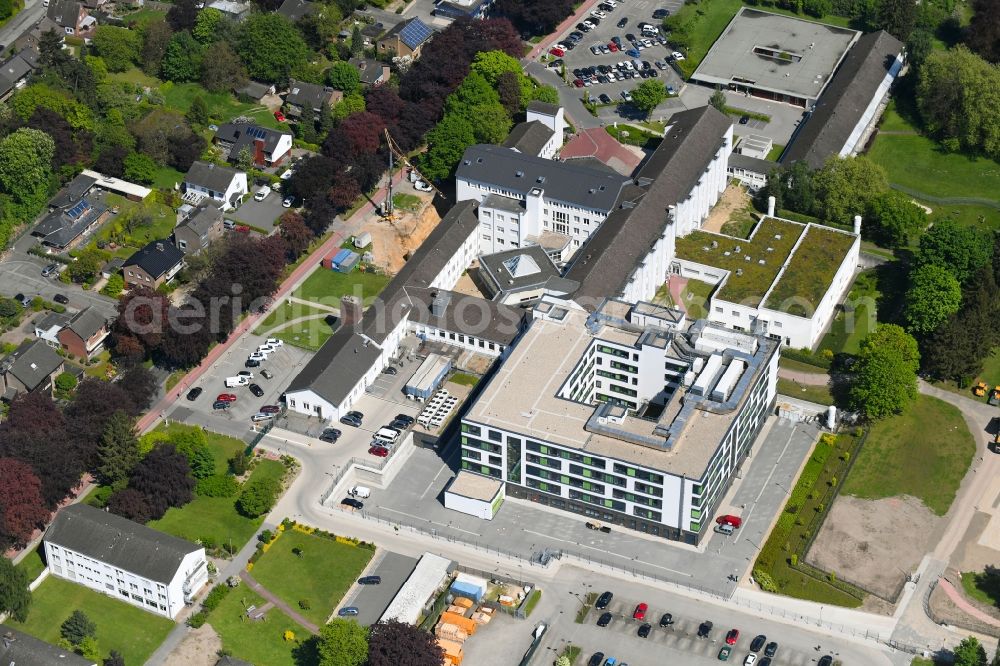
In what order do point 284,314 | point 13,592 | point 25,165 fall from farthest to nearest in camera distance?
point 25,165, point 284,314, point 13,592

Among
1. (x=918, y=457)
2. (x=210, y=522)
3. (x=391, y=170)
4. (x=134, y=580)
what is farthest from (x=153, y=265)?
(x=918, y=457)

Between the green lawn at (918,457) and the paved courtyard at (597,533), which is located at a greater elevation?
the green lawn at (918,457)

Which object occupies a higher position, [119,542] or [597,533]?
[597,533]

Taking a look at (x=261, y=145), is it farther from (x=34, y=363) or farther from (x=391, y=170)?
(x=34, y=363)

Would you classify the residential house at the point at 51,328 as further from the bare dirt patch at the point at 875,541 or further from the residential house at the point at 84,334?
the bare dirt patch at the point at 875,541

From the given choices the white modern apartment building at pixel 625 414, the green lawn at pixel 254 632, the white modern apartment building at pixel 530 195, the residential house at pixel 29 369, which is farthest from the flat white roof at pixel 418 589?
the white modern apartment building at pixel 530 195

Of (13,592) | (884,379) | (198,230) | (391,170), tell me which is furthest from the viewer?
(391,170)
